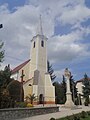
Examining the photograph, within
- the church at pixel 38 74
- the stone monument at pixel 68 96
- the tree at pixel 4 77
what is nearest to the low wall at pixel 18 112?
the tree at pixel 4 77

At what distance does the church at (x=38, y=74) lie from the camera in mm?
56031

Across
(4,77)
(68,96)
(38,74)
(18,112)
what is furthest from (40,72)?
(18,112)

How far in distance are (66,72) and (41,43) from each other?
95.3 ft

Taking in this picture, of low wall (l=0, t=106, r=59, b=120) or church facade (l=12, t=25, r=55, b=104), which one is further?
church facade (l=12, t=25, r=55, b=104)

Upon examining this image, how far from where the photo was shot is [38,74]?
58000 millimetres

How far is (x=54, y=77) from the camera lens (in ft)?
230

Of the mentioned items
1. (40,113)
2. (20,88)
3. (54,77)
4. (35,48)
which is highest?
(35,48)

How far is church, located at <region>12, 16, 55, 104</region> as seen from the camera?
184 feet

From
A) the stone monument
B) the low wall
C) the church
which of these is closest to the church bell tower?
the church

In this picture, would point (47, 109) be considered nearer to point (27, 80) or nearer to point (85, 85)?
point (27, 80)

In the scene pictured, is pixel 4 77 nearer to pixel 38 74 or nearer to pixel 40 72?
pixel 38 74

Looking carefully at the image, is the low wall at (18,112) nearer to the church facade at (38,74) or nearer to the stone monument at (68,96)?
the stone monument at (68,96)

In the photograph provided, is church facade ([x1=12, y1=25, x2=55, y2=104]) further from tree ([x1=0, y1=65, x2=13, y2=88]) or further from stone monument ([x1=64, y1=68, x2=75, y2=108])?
stone monument ([x1=64, y1=68, x2=75, y2=108])

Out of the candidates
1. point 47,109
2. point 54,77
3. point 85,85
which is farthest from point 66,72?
point 54,77
